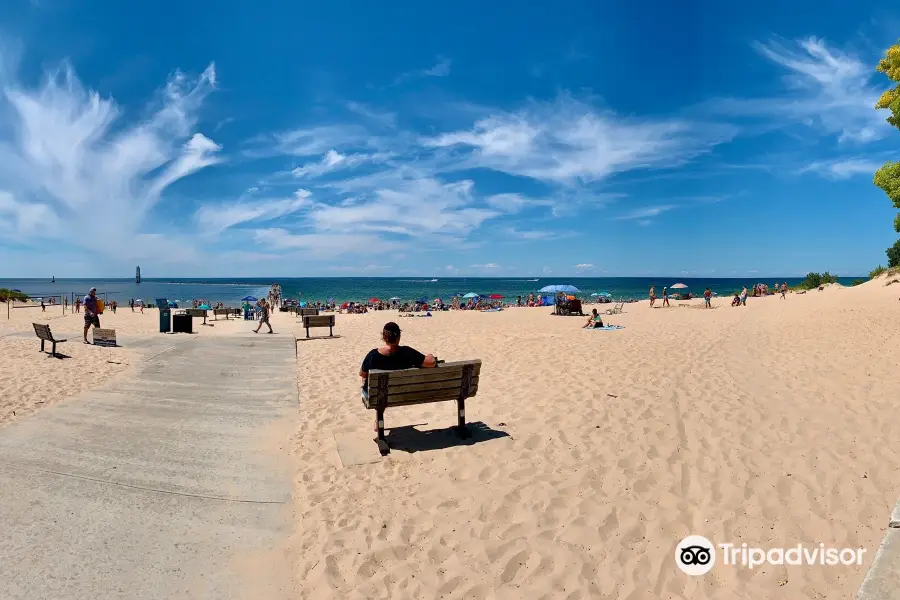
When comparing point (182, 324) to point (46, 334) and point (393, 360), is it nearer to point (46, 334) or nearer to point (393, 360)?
point (46, 334)

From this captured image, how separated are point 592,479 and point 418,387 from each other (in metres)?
2.11

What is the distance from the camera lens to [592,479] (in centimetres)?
444

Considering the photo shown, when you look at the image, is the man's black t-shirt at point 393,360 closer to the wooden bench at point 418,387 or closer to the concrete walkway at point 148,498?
the wooden bench at point 418,387

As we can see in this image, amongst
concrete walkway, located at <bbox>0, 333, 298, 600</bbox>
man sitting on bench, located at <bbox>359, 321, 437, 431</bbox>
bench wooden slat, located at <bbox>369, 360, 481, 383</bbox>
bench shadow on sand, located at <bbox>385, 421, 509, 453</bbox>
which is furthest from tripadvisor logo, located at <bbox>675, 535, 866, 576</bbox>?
man sitting on bench, located at <bbox>359, 321, 437, 431</bbox>

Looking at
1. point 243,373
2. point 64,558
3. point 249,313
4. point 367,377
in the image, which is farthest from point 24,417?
point 249,313

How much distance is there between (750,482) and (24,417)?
357 inches

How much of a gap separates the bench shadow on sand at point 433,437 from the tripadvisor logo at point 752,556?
2.52 m

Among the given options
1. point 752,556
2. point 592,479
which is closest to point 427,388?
point 592,479

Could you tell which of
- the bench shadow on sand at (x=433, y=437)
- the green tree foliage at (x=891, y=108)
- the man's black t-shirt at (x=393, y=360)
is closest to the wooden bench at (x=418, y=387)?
the bench shadow on sand at (x=433, y=437)

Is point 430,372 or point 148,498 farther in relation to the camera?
point 430,372

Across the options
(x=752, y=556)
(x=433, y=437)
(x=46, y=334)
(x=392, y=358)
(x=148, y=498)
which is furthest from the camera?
(x=46, y=334)

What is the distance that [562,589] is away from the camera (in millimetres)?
3006

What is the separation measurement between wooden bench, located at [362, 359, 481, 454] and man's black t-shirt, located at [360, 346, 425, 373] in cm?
26

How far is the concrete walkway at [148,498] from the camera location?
3129 mm
